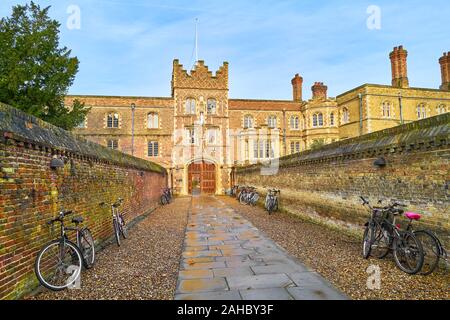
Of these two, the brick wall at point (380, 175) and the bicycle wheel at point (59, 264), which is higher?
the brick wall at point (380, 175)

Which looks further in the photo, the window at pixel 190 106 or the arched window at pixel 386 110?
the window at pixel 190 106

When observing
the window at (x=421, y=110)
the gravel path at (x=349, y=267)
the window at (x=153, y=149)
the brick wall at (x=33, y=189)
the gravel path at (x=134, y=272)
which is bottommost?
the gravel path at (x=134, y=272)

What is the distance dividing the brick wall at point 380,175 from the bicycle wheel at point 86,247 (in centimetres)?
625

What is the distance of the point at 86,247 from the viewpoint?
5.66 m

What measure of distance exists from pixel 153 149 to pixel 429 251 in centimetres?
2863

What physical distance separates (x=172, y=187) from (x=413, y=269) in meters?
26.2

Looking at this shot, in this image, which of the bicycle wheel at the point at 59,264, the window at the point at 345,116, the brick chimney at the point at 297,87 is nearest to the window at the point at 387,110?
the window at the point at 345,116

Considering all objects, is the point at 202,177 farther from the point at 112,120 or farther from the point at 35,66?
the point at 35,66

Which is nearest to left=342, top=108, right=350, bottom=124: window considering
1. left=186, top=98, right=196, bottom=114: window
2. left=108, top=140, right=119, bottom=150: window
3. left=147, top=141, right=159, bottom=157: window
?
left=186, top=98, right=196, bottom=114: window

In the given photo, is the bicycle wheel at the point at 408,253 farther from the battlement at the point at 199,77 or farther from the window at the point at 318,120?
the window at the point at 318,120

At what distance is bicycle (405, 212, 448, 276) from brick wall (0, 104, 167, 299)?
6.02 metres

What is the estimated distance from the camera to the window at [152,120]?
31766 mm

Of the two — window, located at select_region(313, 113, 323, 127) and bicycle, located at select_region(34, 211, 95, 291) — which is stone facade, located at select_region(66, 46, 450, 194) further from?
bicycle, located at select_region(34, 211, 95, 291)

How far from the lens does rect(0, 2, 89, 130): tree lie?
15.9m
